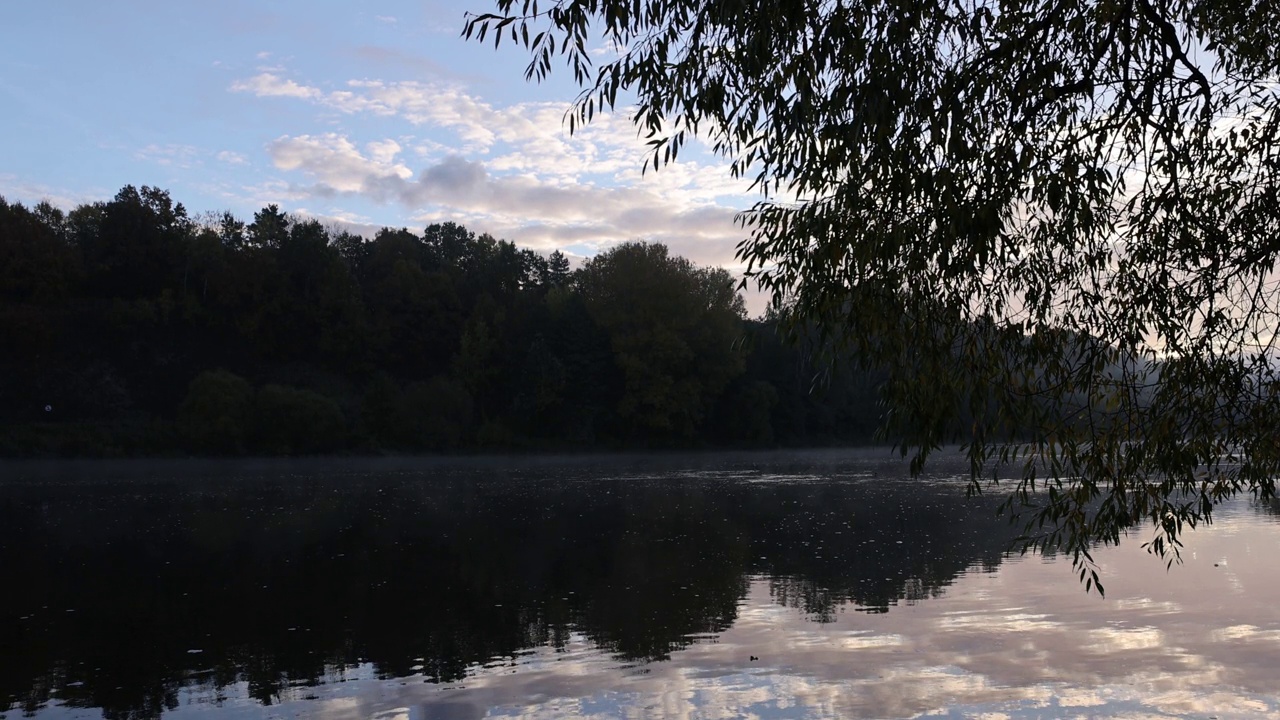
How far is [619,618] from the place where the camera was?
15766 millimetres

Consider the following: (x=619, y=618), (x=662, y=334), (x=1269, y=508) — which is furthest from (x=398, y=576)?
(x=662, y=334)

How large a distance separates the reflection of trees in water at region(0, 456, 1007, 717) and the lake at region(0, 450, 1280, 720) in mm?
84

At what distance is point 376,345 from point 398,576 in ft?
220

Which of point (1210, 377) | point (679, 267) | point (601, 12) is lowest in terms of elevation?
point (1210, 377)

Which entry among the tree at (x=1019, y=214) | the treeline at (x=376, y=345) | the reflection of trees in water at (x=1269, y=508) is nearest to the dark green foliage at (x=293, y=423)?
the treeline at (x=376, y=345)

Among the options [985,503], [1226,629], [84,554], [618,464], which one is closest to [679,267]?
[618,464]

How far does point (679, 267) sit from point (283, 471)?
38153mm

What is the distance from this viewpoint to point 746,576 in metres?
19.7

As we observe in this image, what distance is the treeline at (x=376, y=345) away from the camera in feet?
238

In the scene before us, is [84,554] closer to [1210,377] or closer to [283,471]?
[1210,377]

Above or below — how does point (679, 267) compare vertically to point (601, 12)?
above

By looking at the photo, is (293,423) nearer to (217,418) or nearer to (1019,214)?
(217,418)

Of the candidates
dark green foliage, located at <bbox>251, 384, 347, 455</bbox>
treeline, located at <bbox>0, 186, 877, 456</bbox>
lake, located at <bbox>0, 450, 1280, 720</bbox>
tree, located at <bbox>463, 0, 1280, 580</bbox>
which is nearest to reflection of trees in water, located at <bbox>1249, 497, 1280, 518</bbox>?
lake, located at <bbox>0, 450, 1280, 720</bbox>

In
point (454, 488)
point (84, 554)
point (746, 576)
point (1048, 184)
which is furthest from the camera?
point (454, 488)
